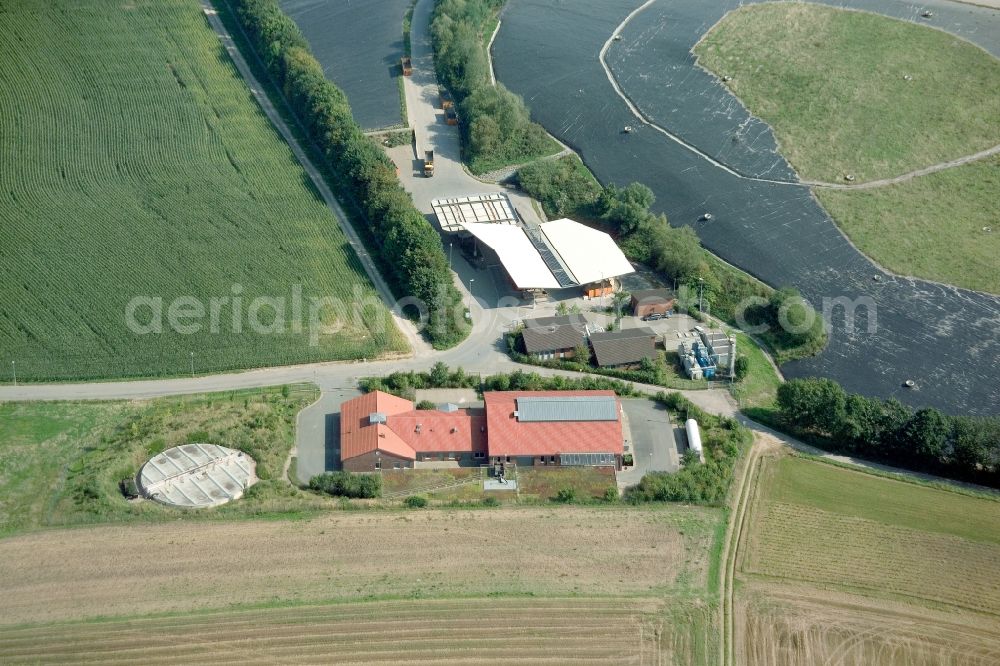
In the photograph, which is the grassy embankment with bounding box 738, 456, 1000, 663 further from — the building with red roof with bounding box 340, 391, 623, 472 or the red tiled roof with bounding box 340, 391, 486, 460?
the red tiled roof with bounding box 340, 391, 486, 460

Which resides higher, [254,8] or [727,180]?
[254,8]

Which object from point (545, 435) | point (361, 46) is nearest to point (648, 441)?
point (545, 435)

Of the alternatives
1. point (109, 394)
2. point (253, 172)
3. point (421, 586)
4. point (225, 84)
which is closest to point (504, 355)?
point (421, 586)

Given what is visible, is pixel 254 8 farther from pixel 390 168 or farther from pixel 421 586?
pixel 421 586

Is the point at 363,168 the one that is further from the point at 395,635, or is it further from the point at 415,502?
the point at 395,635

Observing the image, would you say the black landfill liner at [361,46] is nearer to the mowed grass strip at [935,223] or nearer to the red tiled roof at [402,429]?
the red tiled roof at [402,429]

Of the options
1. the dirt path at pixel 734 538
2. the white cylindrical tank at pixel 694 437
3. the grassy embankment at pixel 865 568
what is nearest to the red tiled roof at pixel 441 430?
the white cylindrical tank at pixel 694 437
